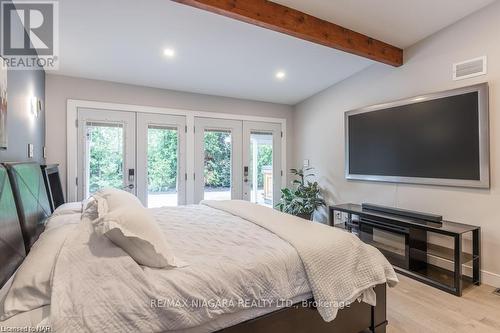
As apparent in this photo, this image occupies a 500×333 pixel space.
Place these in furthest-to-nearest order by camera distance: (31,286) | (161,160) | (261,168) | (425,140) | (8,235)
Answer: (261,168), (161,160), (425,140), (8,235), (31,286)

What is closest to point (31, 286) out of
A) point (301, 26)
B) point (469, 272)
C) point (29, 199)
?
point (29, 199)

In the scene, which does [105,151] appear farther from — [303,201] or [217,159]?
[303,201]

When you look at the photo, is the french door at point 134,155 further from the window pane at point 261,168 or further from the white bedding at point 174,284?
the white bedding at point 174,284

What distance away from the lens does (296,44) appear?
319 centimetres

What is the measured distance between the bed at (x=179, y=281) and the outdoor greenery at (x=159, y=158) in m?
1.75

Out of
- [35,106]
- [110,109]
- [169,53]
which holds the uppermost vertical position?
[169,53]

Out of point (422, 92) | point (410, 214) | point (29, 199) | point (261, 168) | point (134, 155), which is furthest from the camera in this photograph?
point (261, 168)

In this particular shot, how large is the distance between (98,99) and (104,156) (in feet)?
2.60

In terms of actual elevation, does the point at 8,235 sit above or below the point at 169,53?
below

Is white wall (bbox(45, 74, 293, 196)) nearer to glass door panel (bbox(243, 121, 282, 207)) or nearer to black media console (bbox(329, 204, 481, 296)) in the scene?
glass door panel (bbox(243, 121, 282, 207))

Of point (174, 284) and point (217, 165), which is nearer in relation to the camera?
point (174, 284)

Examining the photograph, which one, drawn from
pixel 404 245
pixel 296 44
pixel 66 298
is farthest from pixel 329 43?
pixel 66 298

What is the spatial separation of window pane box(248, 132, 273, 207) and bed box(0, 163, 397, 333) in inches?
114

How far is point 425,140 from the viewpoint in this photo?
10.1ft
